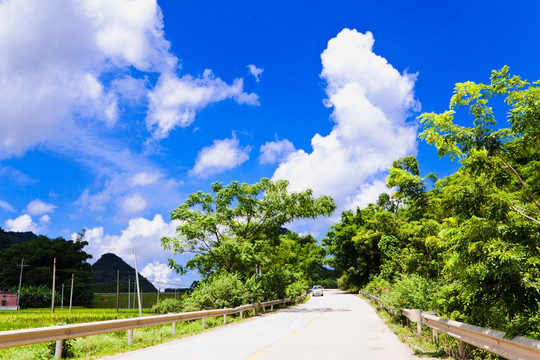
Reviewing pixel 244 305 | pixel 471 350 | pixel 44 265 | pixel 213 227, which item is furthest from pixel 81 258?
pixel 471 350

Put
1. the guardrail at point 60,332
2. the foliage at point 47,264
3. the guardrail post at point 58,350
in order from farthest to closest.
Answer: the foliage at point 47,264, the guardrail post at point 58,350, the guardrail at point 60,332

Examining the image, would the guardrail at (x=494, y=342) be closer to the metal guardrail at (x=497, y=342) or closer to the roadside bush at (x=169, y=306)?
the metal guardrail at (x=497, y=342)

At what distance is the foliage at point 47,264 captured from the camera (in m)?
79.6

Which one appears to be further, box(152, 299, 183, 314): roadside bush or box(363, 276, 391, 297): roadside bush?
box(363, 276, 391, 297): roadside bush

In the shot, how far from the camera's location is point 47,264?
8481 cm

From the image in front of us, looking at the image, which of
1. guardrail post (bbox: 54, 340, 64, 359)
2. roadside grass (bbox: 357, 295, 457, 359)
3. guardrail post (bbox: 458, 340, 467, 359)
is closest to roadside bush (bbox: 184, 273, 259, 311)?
roadside grass (bbox: 357, 295, 457, 359)

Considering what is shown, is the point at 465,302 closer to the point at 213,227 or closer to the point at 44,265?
the point at 213,227

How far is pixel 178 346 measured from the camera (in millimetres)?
11578

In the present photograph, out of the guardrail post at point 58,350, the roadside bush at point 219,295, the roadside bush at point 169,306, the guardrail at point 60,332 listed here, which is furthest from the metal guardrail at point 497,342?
the roadside bush at point 169,306

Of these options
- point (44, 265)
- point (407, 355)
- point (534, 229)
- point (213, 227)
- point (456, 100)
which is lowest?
point (407, 355)

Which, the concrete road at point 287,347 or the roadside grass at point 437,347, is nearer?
the roadside grass at point 437,347

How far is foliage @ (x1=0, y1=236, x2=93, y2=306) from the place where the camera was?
3132 inches

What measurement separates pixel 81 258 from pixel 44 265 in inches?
271

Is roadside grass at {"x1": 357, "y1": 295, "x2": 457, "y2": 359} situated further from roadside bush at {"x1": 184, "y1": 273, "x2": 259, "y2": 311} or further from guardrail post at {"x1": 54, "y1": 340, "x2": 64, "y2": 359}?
roadside bush at {"x1": 184, "y1": 273, "x2": 259, "y2": 311}
